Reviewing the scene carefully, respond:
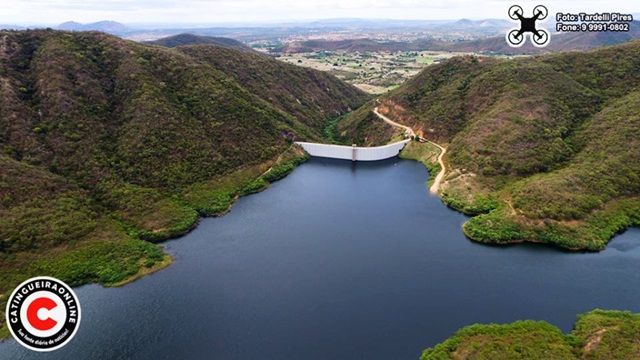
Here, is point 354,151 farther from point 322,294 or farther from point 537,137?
point 322,294

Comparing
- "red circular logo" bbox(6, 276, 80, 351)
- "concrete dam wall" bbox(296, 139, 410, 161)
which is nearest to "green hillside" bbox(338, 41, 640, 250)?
"concrete dam wall" bbox(296, 139, 410, 161)

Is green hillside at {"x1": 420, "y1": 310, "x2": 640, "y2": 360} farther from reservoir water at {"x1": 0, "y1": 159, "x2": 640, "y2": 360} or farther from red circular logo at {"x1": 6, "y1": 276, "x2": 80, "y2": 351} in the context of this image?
red circular logo at {"x1": 6, "y1": 276, "x2": 80, "y2": 351}

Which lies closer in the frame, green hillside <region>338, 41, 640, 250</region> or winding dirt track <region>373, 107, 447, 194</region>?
green hillside <region>338, 41, 640, 250</region>

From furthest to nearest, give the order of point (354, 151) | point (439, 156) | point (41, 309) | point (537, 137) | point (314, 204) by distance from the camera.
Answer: point (354, 151), point (439, 156), point (537, 137), point (314, 204), point (41, 309)

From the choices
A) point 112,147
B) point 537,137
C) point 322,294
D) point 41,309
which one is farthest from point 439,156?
point 41,309

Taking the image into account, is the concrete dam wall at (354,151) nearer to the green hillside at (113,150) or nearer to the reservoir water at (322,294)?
the green hillside at (113,150)

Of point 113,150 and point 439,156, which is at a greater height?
point 113,150
